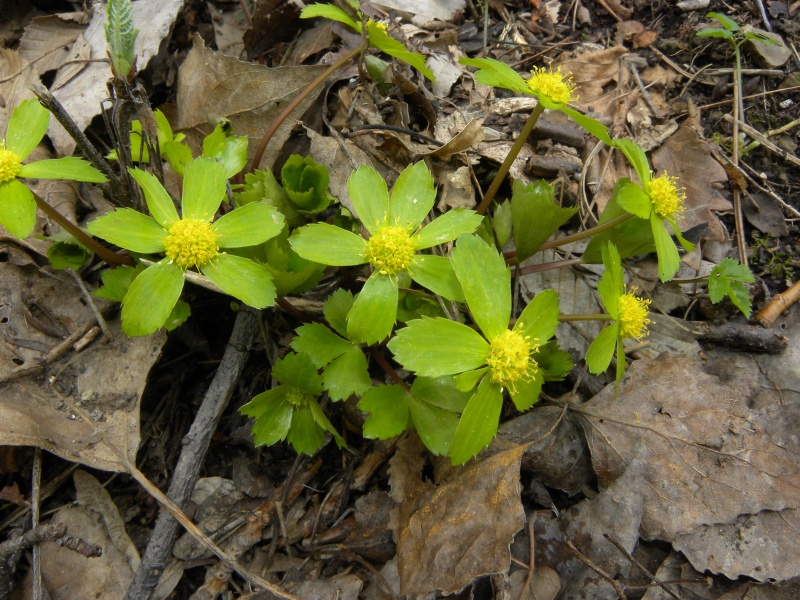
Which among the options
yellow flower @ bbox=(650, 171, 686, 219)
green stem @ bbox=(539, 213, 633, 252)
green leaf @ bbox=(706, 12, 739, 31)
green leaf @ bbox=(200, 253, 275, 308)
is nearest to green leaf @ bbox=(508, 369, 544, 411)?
green stem @ bbox=(539, 213, 633, 252)

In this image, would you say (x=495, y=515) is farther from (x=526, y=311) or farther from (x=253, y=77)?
(x=253, y=77)

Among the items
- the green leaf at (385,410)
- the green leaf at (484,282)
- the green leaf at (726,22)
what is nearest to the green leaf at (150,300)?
the green leaf at (385,410)

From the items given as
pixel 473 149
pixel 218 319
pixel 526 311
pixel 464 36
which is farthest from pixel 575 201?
pixel 218 319

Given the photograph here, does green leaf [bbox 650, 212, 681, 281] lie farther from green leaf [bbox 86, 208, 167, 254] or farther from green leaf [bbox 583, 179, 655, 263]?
green leaf [bbox 86, 208, 167, 254]

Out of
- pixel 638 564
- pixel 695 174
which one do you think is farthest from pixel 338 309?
pixel 695 174

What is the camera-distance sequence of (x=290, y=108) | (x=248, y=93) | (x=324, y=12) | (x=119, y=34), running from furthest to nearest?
(x=248, y=93), (x=290, y=108), (x=324, y=12), (x=119, y=34)

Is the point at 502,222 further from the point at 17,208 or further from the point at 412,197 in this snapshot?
the point at 17,208

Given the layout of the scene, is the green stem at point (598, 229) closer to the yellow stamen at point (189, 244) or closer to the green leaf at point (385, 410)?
the green leaf at point (385, 410)
